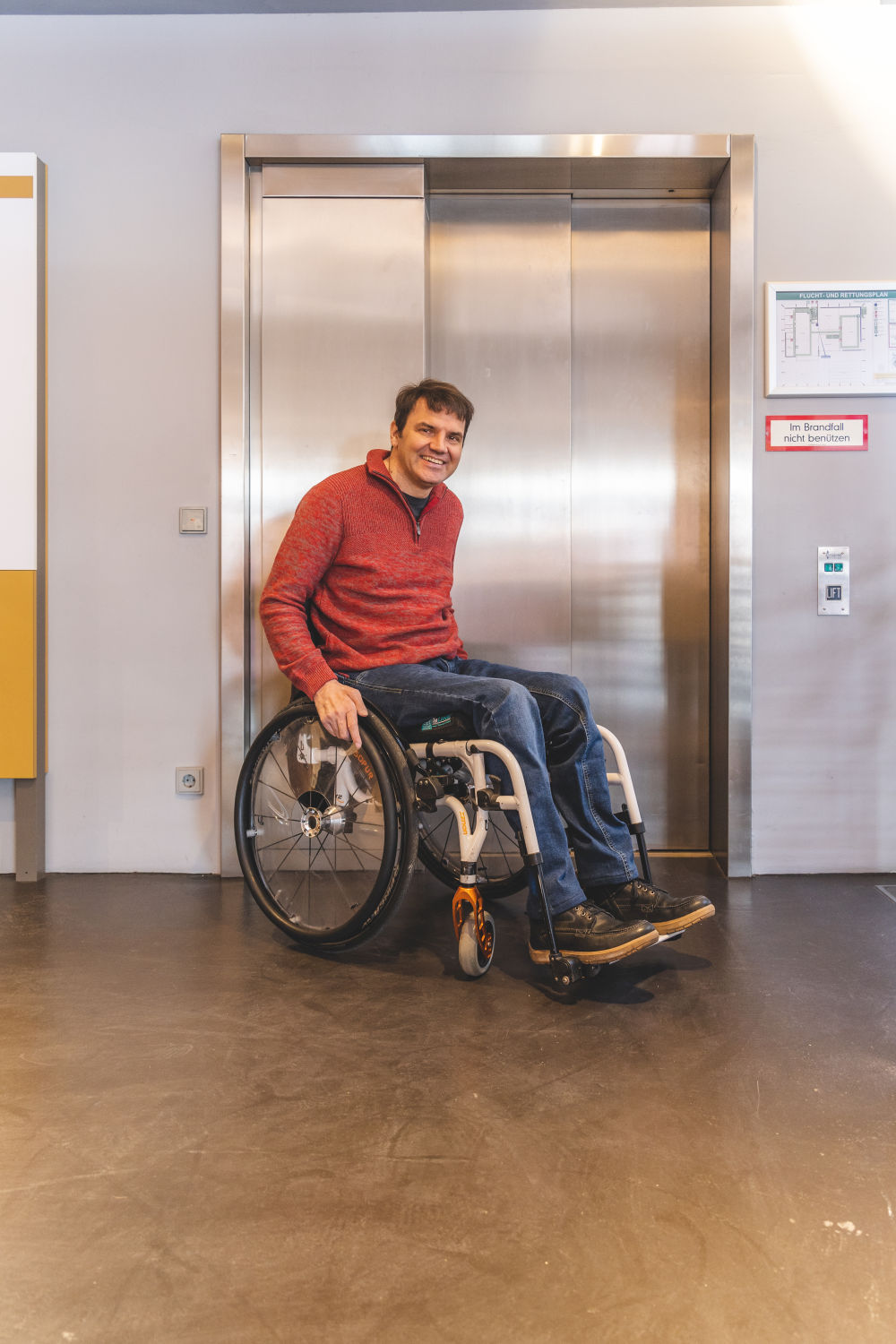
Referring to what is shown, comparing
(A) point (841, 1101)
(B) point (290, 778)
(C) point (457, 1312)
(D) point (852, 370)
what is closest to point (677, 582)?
(D) point (852, 370)

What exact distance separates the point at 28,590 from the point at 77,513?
0.91ft

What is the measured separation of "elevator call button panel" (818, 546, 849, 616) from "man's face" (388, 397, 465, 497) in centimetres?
122

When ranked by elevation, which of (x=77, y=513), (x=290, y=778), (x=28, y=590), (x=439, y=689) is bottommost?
(x=290, y=778)

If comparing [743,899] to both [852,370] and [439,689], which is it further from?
Answer: [852,370]

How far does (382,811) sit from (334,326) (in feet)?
5.18

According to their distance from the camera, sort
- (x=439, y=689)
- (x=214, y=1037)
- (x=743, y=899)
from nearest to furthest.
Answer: (x=214, y=1037)
(x=439, y=689)
(x=743, y=899)

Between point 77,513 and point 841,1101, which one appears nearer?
point 841,1101

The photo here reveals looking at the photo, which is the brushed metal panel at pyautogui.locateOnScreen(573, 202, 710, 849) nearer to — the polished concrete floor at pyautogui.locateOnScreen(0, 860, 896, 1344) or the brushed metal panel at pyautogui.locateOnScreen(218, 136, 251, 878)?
the polished concrete floor at pyautogui.locateOnScreen(0, 860, 896, 1344)

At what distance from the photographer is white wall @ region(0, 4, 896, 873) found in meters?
2.73

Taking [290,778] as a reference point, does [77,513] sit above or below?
above

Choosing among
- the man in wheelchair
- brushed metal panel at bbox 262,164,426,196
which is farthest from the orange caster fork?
brushed metal panel at bbox 262,164,426,196

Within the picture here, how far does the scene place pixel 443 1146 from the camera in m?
1.32

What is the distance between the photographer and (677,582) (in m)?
3.01

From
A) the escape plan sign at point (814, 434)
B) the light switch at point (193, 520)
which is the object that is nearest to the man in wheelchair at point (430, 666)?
the light switch at point (193, 520)
